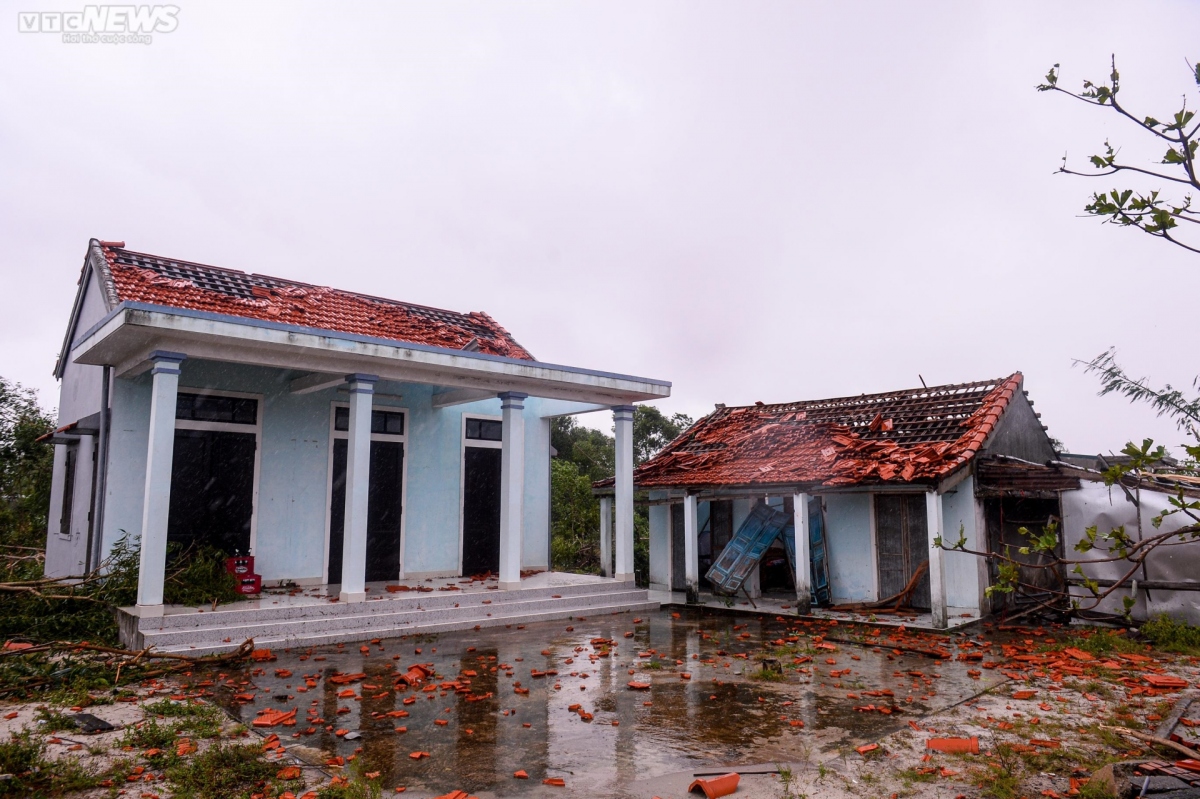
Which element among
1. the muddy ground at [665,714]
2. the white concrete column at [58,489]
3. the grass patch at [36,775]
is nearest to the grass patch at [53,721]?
the muddy ground at [665,714]

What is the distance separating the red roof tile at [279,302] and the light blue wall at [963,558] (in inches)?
309

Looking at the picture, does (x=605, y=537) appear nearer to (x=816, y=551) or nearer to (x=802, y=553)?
(x=816, y=551)

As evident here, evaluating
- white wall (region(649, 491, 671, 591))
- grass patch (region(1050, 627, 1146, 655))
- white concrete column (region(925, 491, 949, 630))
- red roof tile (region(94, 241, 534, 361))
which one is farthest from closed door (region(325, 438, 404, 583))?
grass patch (region(1050, 627, 1146, 655))

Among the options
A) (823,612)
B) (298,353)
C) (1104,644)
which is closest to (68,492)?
(298,353)

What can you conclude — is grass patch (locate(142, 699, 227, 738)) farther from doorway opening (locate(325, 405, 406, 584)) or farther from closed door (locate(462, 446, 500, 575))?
closed door (locate(462, 446, 500, 575))

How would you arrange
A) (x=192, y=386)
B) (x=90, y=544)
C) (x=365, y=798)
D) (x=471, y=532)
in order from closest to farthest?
(x=365, y=798)
(x=90, y=544)
(x=192, y=386)
(x=471, y=532)

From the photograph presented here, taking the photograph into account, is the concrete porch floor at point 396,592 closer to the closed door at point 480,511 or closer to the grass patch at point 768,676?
the closed door at point 480,511

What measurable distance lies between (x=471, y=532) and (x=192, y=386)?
496cm

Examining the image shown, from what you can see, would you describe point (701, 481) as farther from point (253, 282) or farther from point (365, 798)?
point (365, 798)

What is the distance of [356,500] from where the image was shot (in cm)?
965

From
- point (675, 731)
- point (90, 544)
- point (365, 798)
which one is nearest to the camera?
point (365, 798)

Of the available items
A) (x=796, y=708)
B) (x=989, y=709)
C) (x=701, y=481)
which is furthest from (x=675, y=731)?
(x=701, y=481)

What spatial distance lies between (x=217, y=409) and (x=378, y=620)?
3821 millimetres

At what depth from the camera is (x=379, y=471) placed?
12117 millimetres
